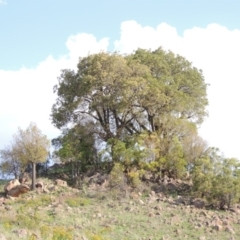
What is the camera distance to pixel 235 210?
60.7 ft

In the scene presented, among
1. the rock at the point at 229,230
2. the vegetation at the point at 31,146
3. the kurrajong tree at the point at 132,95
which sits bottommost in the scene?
the rock at the point at 229,230

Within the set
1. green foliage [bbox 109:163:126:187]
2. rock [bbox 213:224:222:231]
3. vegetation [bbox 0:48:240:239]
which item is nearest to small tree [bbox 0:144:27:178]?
vegetation [bbox 0:48:240:239]

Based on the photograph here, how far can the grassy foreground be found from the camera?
558 inches

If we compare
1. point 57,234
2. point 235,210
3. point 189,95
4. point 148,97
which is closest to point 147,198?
point 235,210

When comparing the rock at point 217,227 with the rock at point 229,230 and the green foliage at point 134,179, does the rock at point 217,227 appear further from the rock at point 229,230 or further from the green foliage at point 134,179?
the green foliage at point 134,179

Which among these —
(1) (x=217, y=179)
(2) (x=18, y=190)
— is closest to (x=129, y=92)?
(1) (x=217, y=179)

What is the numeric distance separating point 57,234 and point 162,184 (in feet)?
45.5

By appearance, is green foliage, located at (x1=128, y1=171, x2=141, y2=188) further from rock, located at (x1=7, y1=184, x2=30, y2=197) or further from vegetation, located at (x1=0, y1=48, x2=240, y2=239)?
rock, located at (x1=7, y1=184, x2=30, y2=197)

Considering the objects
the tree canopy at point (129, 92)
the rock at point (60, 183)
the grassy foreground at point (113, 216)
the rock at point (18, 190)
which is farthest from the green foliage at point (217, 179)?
the rock at point (18, 190)

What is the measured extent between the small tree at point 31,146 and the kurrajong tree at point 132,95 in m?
2.87

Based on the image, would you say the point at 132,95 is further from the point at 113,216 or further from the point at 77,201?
the point at 113,216

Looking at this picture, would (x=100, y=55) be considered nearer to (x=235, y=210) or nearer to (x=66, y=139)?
(x=66, y=139)

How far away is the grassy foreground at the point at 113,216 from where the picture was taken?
558 inches

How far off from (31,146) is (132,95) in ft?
19.1
